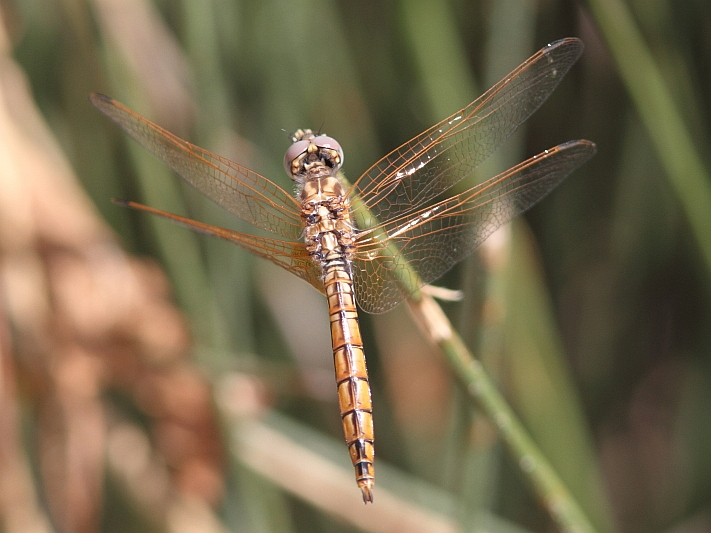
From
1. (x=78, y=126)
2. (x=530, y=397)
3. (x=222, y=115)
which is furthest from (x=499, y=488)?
(x=78, y=126)

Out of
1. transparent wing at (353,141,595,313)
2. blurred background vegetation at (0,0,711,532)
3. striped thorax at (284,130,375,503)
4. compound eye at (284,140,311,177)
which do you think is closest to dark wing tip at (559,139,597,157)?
transparent wing at (353,141,595,313)

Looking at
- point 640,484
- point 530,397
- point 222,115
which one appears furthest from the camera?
point 640,484

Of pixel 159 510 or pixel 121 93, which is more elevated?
pixel 121 93

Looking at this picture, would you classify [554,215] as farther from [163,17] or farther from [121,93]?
[163,17]

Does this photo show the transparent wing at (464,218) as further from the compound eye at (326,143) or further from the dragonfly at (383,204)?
the compound eye at (326,143)

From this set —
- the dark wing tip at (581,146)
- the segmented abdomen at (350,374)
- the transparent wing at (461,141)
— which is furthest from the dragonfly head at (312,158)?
the dark wing tip at (581,146)

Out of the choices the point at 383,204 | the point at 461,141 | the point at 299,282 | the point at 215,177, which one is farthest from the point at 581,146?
the point at 299,282
